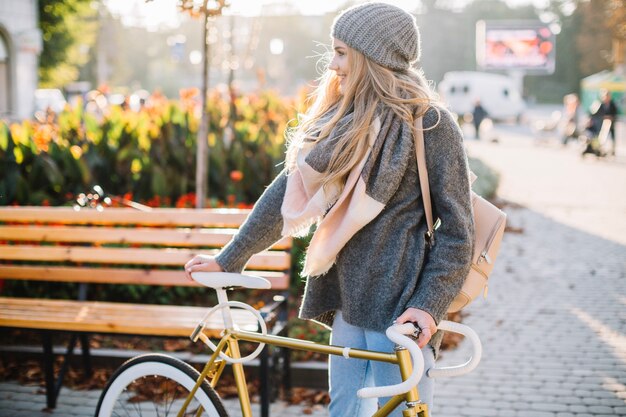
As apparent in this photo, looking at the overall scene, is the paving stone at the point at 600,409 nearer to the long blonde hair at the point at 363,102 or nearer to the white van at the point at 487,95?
the long blonde hair at the point at 363,102

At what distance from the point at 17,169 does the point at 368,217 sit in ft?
16.1

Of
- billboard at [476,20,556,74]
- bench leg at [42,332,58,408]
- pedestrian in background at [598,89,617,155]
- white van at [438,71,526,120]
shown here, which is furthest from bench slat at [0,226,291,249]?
billboard at [476,20,556,74]

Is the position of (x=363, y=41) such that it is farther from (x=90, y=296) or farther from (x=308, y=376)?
(x=90, y=296)

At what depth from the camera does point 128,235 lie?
4820mm

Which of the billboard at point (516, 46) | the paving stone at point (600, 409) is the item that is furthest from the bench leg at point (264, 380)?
the billboard at point (516, 46)

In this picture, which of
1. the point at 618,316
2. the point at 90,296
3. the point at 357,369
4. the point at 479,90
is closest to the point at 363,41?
the point at 357,369

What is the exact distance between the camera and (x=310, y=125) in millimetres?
2607

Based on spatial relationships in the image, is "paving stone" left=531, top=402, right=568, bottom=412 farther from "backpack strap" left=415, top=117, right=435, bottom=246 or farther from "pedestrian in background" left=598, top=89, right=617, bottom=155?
"pedestrian in background" left=598, top=89, right=617, bottom=155

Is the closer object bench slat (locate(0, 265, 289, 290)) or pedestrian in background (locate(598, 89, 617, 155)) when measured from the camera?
bench slat (locate(0, 265, 289, 290))

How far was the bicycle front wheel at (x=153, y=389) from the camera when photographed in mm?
2654

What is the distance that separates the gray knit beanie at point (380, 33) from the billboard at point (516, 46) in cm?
4275

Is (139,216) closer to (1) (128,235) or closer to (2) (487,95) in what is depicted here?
(1) (128,235)

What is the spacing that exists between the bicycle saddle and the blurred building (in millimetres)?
25409

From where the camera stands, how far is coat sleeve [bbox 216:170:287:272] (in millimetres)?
2705
